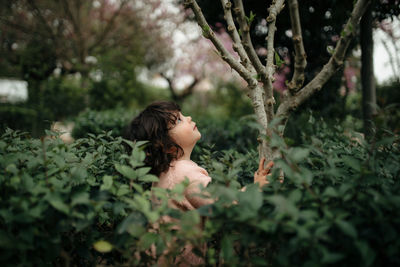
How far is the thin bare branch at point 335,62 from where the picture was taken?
1.38m

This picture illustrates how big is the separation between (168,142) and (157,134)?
3.6 inches

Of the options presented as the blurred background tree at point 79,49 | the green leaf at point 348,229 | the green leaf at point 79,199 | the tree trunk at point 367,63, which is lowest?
the green leaf at point 348,229

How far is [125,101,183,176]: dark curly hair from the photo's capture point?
5.86 ft

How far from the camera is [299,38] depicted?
1453 mm

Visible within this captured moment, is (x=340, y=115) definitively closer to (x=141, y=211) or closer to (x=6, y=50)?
(x=141, y=211)

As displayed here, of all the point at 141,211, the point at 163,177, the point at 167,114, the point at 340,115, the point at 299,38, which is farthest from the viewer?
the point at 340,115

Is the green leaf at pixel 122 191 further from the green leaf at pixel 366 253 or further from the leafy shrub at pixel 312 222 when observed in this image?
the green leaf at pixel 366 253

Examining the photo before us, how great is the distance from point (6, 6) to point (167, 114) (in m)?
8.83

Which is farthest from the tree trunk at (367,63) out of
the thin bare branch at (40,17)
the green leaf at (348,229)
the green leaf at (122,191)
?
the thin bare branch at (40,17)

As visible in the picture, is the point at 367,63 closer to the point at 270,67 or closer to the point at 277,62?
the point at 270,67

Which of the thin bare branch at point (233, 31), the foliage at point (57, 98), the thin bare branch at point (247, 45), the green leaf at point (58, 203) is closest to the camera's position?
the green leaf at point (58, 203)

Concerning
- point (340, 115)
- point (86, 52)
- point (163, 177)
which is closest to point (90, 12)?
point (86, 52)

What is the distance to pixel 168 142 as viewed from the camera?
1876 millimetres

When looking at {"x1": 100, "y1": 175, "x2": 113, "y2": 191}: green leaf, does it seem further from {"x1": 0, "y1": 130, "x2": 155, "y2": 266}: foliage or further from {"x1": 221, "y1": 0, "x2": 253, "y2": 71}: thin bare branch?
{"x1": 221, "y1": 0, "x2": 253, "y2": 71}: thin bare branch
